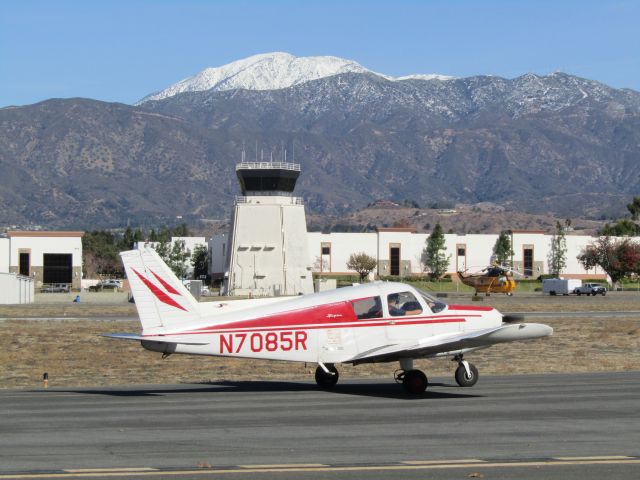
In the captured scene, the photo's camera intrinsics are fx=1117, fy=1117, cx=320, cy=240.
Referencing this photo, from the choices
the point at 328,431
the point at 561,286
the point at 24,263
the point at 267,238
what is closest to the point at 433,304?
the point at 328,431

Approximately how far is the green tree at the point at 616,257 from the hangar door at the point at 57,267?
68736mm

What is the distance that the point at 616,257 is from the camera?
142250mm

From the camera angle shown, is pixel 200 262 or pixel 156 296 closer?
pixel 156 296

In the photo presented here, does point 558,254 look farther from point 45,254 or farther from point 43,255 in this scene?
point 43,255

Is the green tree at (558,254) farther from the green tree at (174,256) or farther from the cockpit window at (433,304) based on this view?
the cockpit window at (433,304)

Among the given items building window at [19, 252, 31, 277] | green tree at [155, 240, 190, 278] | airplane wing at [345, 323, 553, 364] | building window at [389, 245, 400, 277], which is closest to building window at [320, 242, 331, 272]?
building window at [389, 245, 400, 277]

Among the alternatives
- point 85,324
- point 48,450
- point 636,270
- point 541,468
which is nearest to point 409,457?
point 541,468

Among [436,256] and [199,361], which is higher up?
[436,256]

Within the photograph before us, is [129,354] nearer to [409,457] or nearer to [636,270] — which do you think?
[409,457]

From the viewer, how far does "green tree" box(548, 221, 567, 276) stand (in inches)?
6348

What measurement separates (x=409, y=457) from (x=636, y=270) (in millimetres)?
135813

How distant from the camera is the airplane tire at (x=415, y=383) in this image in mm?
21875

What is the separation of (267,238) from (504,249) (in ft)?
167

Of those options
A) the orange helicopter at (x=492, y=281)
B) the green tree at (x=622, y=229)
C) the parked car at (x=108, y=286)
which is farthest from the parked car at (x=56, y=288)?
the green tree at (x=622, y=229)
